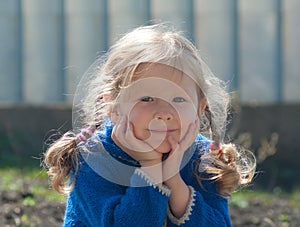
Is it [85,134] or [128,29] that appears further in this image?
A: [128,29]

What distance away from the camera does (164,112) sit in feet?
8.34

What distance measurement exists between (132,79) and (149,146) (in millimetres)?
210

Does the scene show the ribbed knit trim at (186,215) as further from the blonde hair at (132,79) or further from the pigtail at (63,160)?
the pigtail at (63,160)

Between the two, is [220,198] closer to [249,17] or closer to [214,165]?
[214,165]

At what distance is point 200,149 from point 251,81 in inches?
197

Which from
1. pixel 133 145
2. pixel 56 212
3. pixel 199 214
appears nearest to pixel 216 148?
pixel 199 214

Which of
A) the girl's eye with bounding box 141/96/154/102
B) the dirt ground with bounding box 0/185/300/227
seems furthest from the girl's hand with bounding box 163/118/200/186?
the dirt ground with bounding box 0/185/300/227

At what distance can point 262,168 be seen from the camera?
7.16m

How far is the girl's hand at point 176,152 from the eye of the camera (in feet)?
8.50

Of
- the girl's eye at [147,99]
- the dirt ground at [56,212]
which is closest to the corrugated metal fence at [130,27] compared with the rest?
the dirt ground at [56,212]

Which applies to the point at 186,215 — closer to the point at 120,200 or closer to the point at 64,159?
the point at 120,200

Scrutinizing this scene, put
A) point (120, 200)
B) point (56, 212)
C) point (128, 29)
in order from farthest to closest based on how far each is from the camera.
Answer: point (128, 29)
point (56, 212)
point (120, 200)

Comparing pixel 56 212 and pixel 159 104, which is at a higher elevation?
pixel 159 104

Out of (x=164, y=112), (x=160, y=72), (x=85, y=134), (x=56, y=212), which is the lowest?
(x=56, y=212)
